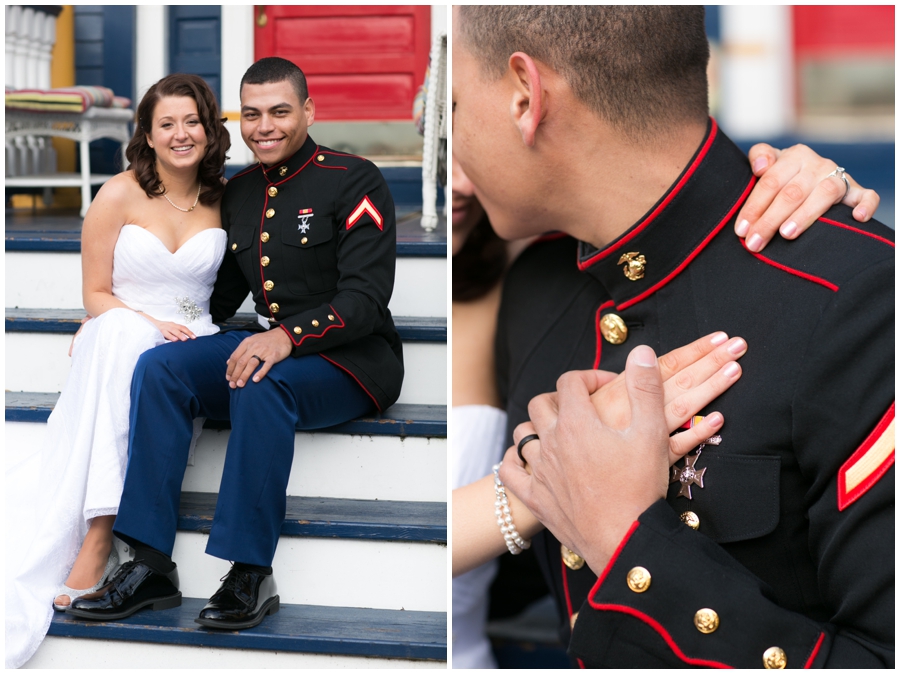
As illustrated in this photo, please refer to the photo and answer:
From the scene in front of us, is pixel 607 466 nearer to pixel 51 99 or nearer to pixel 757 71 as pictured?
pixel 51 99

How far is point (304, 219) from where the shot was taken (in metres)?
2.02

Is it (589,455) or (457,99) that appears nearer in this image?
(589,455)

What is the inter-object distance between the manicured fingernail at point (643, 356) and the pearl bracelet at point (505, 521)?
34cm

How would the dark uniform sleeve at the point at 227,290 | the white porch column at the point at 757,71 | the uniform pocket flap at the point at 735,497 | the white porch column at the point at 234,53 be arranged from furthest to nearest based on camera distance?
the white porch column at the point at 234,53 < the white porch column at the point at 757,71 < the dark uniform sleeve at the point at 227,290 < the uniform pocket flap at the point at 735,497

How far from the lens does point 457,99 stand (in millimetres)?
1367

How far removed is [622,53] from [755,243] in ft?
1.16

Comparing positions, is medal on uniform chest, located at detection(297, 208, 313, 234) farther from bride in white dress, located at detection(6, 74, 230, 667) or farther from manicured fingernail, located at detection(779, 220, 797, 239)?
manicured fingernail, located at detection(779, 220, 797, 239)

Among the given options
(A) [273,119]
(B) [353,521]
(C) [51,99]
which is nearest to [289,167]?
(A) [273,119]

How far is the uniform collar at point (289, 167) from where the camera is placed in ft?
6.83

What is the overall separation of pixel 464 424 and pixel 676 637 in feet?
2.65

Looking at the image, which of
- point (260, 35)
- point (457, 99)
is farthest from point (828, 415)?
point (260, 35)

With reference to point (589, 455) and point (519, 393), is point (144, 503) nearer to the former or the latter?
point (519, 393)

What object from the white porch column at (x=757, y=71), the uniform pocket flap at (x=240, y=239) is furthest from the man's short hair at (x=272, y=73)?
the white porch column at (x=757, y=71)

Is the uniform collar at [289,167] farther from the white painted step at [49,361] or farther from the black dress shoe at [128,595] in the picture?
the black dress shoe at [128,595]
